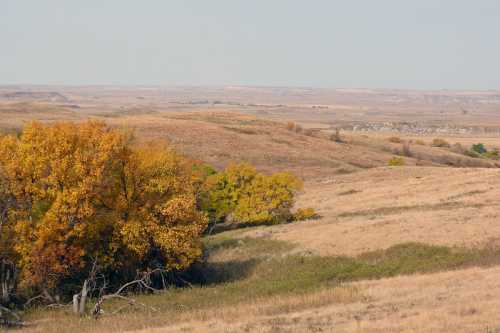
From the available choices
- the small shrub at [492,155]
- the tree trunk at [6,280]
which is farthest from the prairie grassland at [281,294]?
the small shrub at [492,155]

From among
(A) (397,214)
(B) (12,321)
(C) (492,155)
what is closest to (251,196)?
(A) (397,214)

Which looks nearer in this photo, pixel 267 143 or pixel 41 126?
pixel 41 126

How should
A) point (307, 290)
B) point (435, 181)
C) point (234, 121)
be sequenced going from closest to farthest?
point (307, 290) < point (435, 181) < point (234, 121)

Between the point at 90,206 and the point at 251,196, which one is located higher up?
the point at 90,206

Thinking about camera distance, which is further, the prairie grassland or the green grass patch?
the green grass patch

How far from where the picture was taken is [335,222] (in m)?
49.4

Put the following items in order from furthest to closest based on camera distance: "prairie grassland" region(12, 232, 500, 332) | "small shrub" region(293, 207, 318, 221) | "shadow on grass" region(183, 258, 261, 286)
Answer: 1. "small shrub" region(293, 207, 318, 221)
2. "shadow on grass" region(183, 258, 261, 286)
3. "prairie grassland" region(12, 232, 500, 332)

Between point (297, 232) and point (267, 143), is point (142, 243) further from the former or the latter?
point (267, 143)

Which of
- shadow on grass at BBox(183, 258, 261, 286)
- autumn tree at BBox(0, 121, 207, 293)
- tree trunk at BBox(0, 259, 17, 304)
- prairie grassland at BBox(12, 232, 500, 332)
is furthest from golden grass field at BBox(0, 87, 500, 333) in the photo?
tree trunk at BBox(0, 259, 17, 304)

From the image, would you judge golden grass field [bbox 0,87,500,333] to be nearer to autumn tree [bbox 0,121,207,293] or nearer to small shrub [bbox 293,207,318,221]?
small shrub [bbox 293,207,318,221]

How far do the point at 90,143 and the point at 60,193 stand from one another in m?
3.12

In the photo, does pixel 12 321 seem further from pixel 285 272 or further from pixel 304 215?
pixel 304 215

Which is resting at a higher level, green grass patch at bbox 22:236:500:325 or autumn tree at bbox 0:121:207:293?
autumn tree at bbox 0:121:207:293

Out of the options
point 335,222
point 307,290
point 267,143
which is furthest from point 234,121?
point 307,290
